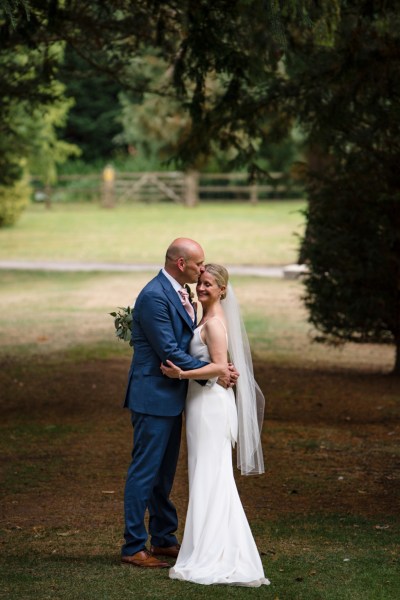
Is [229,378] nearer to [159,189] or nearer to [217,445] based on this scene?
[217,445]

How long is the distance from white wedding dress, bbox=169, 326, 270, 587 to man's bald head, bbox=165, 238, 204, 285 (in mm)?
336

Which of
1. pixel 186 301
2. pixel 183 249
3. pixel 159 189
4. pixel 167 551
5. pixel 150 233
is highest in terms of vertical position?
pixel 183 249

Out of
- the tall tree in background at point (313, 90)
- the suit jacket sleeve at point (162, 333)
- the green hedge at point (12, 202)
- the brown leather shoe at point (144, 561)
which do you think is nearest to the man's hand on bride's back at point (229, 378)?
the suit jacket sleeve at point (162, 333)

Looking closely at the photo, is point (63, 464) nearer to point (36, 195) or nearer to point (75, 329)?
point (75, 329)

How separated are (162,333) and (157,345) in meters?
0.07

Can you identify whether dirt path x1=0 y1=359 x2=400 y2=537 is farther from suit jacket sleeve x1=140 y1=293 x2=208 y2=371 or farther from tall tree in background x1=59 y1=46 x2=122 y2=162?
tall tree in background x1=59 y1=46 x2=122 y2=162

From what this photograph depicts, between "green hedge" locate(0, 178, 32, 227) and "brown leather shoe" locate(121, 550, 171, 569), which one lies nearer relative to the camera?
"brown leather shoe" locate(121, 550, 171, 569)

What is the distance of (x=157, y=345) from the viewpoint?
6.56 meters

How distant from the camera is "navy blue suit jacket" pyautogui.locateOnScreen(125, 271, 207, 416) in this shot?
21.6 feet

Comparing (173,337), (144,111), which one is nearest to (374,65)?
(173,337)

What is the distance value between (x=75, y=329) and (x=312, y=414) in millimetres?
7349

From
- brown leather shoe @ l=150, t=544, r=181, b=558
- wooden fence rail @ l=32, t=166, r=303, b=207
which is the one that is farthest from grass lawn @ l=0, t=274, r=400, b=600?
wooden fence rail @ l=32, t=166, r=303, b=207

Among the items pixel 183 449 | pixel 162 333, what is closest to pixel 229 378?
pixel 162 333

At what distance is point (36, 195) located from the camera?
59.0 meters
